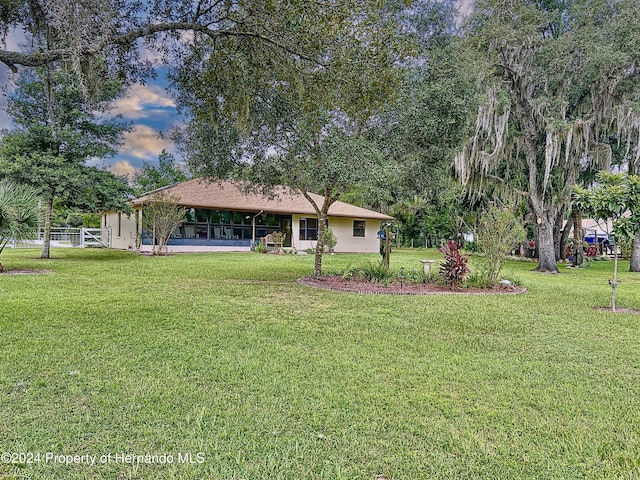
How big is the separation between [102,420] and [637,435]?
365cm

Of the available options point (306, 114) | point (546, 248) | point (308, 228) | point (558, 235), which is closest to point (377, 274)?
point (306, 114)

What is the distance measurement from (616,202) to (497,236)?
2970 mm

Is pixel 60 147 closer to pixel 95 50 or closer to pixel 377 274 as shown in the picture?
pixel 377 274

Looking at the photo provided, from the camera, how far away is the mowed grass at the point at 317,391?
244cm

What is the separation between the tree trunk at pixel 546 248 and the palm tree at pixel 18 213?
1662 centimetres

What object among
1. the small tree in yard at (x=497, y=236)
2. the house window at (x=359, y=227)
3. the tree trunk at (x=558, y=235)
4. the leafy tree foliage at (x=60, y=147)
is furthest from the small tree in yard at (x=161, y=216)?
the tree trunk at (x=558, y=235)

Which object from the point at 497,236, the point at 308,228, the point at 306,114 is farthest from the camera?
the point at 308,228

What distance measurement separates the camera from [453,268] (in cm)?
987

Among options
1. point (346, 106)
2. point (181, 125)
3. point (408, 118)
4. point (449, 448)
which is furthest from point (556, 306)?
point (181, 125)

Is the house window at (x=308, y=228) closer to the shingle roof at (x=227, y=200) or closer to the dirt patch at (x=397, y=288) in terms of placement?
the shingle roof at (x=227, y=200)

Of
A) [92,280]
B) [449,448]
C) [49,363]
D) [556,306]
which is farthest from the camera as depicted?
[92,280]

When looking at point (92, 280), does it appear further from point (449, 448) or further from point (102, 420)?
point (449, 448)

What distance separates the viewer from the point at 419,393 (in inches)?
136

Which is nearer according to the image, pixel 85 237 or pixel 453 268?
pixel 453 268
